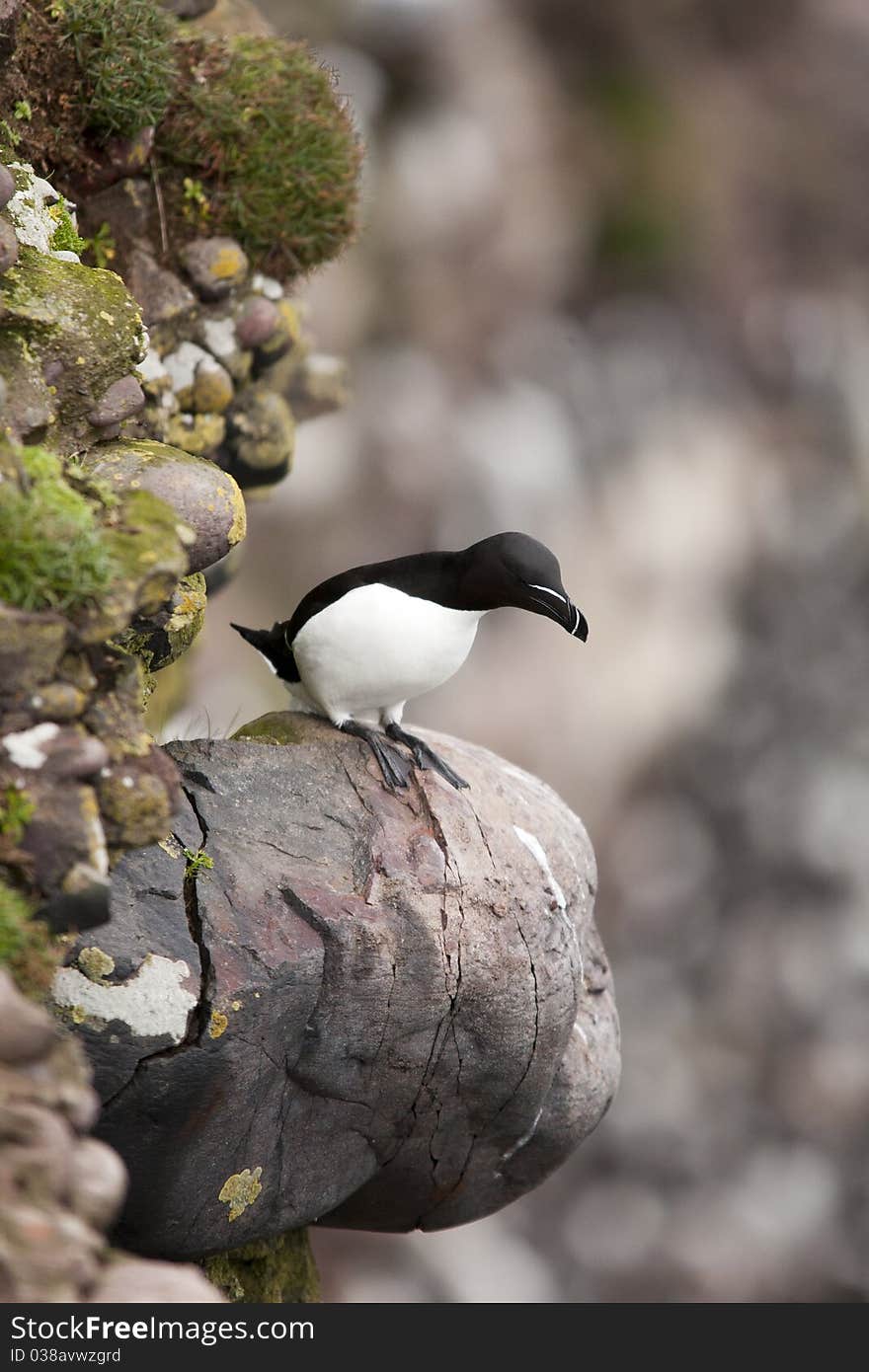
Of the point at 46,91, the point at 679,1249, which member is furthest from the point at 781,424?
the point at 46,91

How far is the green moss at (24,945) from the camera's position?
3758 mm

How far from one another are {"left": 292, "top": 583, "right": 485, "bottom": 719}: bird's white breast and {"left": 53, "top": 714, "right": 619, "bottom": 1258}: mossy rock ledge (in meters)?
0.39

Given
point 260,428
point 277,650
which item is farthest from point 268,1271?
point 260,428

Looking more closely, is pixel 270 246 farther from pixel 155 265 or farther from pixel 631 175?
pixel 631 175

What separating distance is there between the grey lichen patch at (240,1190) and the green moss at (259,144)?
4.78 meters

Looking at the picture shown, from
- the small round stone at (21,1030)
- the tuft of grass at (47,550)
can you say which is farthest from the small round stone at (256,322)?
the small round stone at (21,1030)

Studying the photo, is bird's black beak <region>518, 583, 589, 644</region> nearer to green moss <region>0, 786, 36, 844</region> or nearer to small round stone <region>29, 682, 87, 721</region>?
small round stone <region>29, 682, 87, 721</region>

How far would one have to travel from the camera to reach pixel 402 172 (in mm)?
18594

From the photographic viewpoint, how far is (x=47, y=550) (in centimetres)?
392

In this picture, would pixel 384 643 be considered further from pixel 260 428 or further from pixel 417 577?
pixel 260 428

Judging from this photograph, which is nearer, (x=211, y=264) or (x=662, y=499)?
(x=211, y=264)

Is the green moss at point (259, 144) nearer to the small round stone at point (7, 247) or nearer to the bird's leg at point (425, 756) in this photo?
the small round stone at point (7, 247)

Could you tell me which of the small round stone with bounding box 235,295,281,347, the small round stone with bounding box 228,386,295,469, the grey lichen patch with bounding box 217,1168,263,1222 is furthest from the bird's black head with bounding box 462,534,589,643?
the small round stone with bounding box 228,386,295,469

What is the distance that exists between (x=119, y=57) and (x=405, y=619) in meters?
3.13
